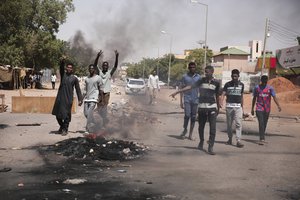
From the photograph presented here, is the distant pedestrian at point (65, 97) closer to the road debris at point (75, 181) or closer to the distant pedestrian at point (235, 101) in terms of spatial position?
the distant pedestrian at point (235, 101)

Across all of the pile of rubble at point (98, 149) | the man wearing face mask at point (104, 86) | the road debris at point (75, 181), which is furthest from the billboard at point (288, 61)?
the road debris at point (75, 181)

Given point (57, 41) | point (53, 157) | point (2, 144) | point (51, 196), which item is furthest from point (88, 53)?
point (57, 41)

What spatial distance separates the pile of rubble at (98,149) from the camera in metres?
7.62

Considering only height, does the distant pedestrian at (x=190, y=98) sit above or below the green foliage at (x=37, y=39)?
below

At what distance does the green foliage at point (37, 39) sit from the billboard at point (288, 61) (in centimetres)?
2171

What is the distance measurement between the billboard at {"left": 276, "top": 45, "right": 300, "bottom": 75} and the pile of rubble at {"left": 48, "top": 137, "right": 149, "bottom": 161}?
115 feet

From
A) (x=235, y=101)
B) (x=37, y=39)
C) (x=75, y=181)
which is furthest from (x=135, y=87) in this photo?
(x=75, y=181)

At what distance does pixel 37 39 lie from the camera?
4062cm

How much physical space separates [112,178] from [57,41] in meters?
38.3

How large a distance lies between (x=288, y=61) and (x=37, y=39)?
24379mm

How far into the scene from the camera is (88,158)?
7.50 metres

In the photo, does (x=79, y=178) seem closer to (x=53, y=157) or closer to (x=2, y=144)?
(x=53, y=157)

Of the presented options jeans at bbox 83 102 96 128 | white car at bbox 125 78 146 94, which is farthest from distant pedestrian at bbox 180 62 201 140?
white car at bbox 125 78 146 94

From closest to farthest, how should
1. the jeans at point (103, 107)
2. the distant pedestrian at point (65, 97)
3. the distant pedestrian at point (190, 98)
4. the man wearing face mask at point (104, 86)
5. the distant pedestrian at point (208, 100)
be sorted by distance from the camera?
the distant pedestrian at point (208, 100)
the distant pedestrian at point (65, 97)
the distant pedestrian at point (190, 98)
the man wearing face mask at point (104, 86)
the jeans at point (103, 107)
